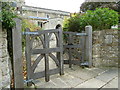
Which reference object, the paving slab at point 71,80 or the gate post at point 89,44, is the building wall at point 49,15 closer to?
the gate post at point 89,44

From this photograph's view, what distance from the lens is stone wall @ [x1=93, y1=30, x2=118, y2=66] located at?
129 inches

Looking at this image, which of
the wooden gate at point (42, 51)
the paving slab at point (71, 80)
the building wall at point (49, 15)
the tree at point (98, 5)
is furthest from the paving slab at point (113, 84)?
the building wall at point (49, 15)

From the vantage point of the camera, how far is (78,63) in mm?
3256

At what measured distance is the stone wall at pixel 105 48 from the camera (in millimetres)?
3271

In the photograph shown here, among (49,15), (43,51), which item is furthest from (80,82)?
(49,15)

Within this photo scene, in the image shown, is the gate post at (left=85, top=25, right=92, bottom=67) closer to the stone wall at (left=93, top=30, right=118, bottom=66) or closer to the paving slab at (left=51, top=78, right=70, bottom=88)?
the stone wall at (left=93, top=30, right=118, bottom=66)

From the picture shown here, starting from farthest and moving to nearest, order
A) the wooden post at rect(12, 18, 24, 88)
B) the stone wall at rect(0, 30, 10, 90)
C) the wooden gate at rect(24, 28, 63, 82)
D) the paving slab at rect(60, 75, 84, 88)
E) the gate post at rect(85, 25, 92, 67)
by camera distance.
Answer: the gate post at rect(85, 25, 92, 67) < the paving slab at rect(60, 75, 84, 88) < the wooden gate at rect(24, 28, 63, 82) < the wooden post at rect(12, 18, 24, 88) < the stone wall at rect(0, 30, 10, 90)

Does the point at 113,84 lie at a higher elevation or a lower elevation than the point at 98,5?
lower

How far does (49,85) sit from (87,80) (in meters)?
0.96

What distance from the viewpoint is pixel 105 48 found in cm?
333

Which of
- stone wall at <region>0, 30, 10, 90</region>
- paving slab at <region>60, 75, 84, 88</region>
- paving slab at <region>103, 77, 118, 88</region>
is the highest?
stone wall at <region>0, 30, 10, 90</region>

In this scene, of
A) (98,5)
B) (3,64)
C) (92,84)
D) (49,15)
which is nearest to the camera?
(3,64)

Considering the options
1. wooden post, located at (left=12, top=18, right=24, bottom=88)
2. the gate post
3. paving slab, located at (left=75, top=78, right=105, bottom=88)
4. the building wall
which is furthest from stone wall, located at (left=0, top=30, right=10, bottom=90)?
the building wall

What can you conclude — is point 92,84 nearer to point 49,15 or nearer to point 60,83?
point 60,83
